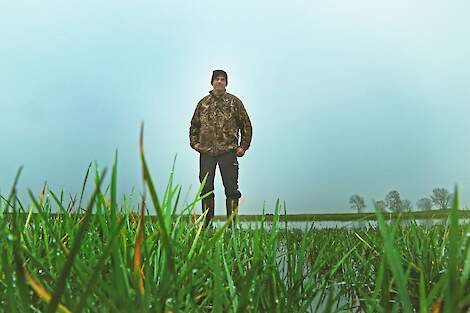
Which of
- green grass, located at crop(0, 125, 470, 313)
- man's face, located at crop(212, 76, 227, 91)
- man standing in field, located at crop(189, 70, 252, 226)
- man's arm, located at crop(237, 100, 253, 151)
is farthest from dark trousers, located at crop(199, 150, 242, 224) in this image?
green grass, located at crop(0, 125, 470, 313)

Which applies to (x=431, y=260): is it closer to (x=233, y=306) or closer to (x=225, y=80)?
(x=233, y=306)

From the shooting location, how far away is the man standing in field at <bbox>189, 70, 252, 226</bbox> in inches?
339

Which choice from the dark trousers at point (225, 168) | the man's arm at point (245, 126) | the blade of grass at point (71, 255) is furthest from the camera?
the man's arm at point (245, 126)

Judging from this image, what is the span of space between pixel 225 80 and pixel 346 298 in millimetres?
7028

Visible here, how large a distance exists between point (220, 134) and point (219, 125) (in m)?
0.17

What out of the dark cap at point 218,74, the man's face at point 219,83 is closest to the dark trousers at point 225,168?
the man's face at point 219,83

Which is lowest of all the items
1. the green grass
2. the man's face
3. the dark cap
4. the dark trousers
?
the green grass

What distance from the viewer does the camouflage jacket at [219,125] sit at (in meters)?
8.65

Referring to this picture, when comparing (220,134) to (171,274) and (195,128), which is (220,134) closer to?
(195,128)

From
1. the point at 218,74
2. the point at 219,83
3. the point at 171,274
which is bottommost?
the point at 171,274

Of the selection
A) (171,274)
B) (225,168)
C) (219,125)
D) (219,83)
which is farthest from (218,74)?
(171,274)

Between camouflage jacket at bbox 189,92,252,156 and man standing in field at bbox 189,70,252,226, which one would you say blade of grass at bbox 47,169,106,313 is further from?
camouflage jacket at bbox 189,92,252,156

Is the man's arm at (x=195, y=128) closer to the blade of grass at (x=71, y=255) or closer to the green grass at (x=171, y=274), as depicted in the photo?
the green grass at (x=171, y=274)

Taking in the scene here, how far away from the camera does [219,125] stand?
873 centimetres
